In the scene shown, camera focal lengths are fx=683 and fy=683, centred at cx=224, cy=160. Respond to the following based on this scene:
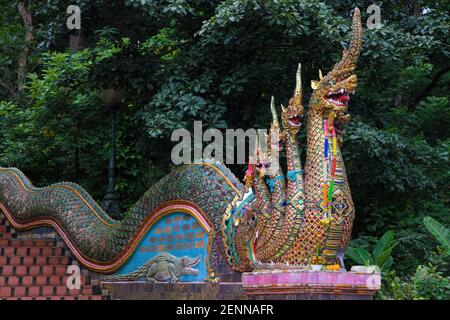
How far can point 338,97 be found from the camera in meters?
6.45

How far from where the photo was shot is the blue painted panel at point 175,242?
7254 mm

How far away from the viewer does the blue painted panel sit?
286 inches

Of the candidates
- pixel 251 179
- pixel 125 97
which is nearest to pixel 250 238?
pixel 251 179

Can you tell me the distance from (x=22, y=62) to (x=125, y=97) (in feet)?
22.1

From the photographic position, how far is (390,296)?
6.98 metres

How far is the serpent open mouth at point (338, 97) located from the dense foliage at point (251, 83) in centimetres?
238

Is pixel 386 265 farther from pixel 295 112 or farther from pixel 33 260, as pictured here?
pixel 33 260

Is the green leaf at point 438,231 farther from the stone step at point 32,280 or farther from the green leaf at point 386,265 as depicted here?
the stone step at point 32,280

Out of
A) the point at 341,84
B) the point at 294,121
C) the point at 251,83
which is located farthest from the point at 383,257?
the point at 251,83

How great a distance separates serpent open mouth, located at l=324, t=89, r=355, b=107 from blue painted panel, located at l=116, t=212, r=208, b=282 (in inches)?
77.1

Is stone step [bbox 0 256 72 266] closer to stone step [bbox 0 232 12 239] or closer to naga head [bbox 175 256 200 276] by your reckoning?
stone step [bbox 0 232 12 239]

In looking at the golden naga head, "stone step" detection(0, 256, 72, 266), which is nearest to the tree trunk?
"stone step" detection(0, 256, 72, 266)

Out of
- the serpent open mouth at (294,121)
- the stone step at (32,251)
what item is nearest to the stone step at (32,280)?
the stone step at (32,251)

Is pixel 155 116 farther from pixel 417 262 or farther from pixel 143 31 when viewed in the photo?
pixel 417 262
